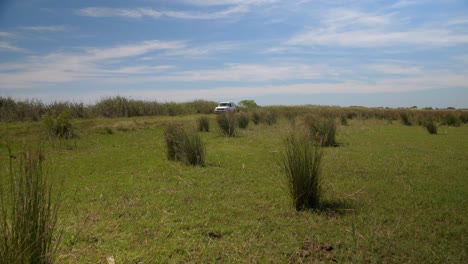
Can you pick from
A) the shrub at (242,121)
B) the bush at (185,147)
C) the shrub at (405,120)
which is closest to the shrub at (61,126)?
the bush at (185,147)

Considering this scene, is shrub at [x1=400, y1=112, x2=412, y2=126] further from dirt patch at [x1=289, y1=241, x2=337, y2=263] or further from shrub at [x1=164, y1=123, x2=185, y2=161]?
dirt patch at [x1=289, y1=241, x2=337, y2=263]

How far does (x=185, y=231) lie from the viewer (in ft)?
13.3

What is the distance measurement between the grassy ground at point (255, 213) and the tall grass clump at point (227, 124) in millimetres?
6047

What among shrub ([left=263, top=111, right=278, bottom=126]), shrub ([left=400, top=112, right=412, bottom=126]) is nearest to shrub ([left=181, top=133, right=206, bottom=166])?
shrub ([left=263, top=111, right=278, bottom=126])

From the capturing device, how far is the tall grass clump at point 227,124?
1481 centimetres

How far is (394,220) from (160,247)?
2756 millimetres

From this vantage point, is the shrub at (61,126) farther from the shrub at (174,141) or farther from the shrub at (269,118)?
the shrub at (269,118)

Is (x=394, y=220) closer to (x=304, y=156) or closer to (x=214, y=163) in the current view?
(x=304, y=156)

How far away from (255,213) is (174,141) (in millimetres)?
4489

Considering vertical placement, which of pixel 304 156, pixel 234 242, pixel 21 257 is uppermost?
pixel 304 156

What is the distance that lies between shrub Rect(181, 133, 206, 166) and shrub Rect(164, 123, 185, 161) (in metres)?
0.18

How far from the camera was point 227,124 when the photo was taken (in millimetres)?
15070

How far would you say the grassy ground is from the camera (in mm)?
3502

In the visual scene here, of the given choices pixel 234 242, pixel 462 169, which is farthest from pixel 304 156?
pixel 462 169
